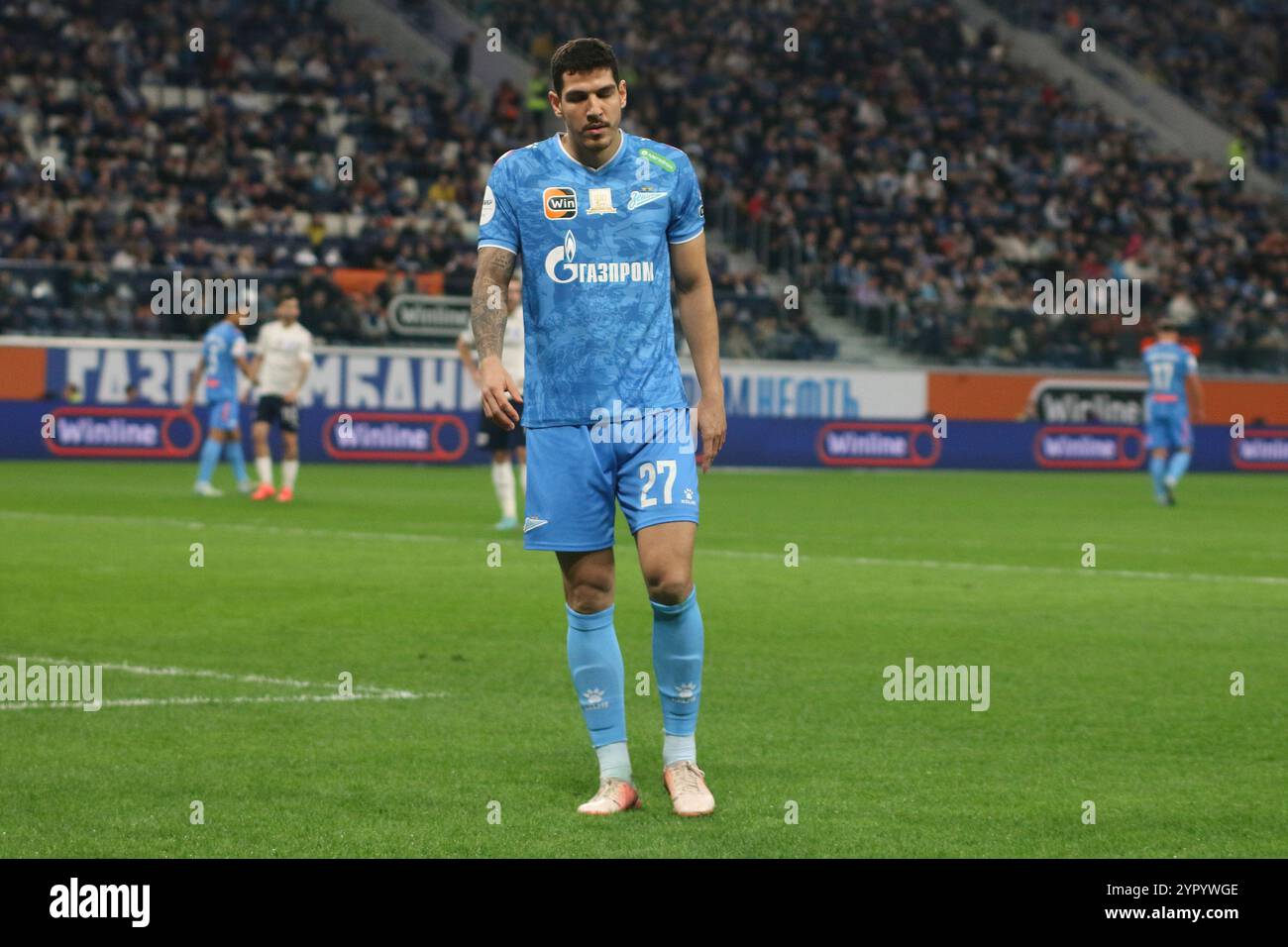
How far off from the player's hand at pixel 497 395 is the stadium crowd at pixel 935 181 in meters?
30.3

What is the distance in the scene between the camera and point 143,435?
29656mm

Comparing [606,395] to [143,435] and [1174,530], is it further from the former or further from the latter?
[143,435]

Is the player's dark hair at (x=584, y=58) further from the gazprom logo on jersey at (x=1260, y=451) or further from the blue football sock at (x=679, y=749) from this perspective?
the gazprom logo on jersey at (x=1260, y=451)

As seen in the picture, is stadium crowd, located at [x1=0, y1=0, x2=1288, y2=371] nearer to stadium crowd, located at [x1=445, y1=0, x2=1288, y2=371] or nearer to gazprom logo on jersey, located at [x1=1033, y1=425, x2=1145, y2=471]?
stadium crowd, located at [x1=445, y1=0, x2=1288, y2=371]

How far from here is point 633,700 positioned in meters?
8.62

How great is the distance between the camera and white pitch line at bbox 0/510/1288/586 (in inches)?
579

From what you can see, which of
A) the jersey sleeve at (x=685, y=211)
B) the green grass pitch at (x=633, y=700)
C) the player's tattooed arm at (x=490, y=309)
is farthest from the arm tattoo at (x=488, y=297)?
the green grass pitch at (x=633, y=700)

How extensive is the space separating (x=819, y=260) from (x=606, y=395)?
3158 cm

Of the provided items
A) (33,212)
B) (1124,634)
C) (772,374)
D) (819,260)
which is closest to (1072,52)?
(819,260)

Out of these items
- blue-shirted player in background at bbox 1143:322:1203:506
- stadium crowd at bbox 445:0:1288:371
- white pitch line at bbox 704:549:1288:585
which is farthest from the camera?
stadium crowd at bbox 445:0:1288:371

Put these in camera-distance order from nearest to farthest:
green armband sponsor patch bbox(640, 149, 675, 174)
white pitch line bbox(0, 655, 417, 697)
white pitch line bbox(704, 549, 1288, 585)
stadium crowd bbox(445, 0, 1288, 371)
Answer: green armband sponsor patch bbox(640, 149, 675, 174)
white pitch line bbox(0, 655, 417, 697)
white pitch line bbox(704, 549, 1288, 585)
stadium crowd bbox(445, 0, 1288, 371)

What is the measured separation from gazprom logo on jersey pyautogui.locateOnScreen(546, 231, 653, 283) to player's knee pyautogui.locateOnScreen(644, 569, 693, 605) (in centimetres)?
97

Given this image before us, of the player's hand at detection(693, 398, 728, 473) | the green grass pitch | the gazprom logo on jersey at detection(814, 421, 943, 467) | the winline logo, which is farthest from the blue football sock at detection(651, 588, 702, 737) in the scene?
the gazprom logo on jersey at detection(814, 421, 943, 467)

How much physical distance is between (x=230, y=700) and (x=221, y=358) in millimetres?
15798
